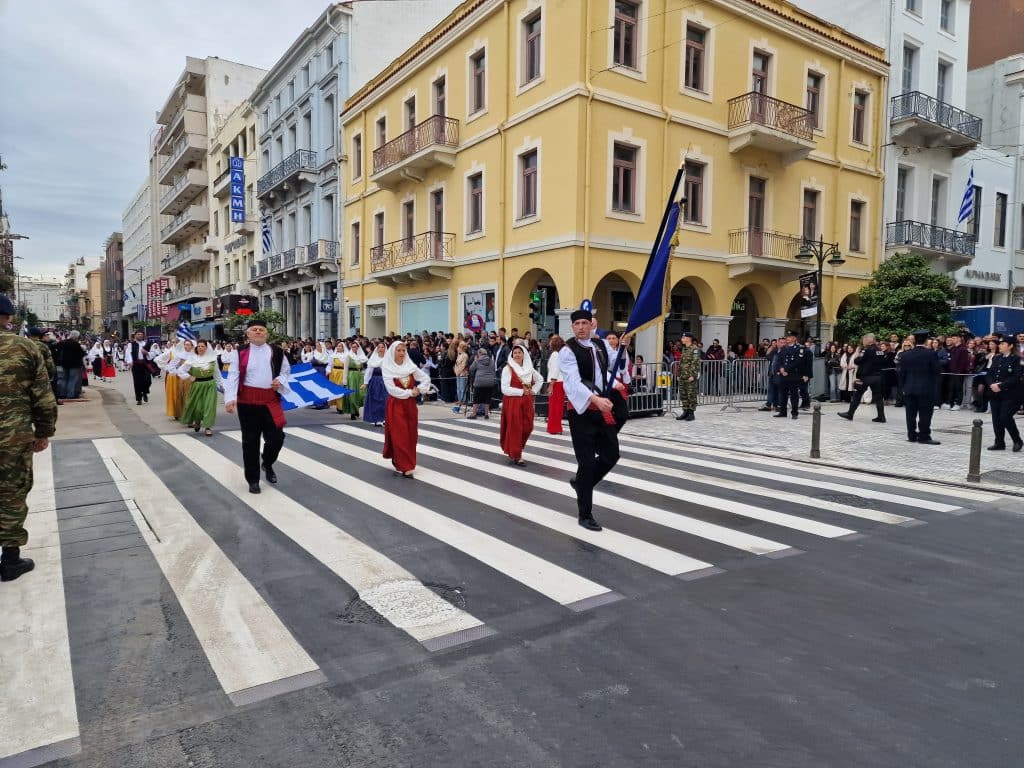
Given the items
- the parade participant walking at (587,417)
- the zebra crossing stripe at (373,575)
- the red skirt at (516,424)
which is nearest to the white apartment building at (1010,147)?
the red skirt at (516,424)

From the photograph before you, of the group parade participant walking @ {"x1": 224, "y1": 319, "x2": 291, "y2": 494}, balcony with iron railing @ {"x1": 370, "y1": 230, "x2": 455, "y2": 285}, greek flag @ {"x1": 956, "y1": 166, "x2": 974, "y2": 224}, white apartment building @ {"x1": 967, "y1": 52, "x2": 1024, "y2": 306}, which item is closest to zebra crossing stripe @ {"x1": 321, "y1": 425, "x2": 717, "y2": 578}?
parade participant walking @ {"x1": 224, "y1": 319, "x2": 291, "y2": 494}

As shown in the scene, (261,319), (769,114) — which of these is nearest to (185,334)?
(261,319)

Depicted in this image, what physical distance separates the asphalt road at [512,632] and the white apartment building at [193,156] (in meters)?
49.2

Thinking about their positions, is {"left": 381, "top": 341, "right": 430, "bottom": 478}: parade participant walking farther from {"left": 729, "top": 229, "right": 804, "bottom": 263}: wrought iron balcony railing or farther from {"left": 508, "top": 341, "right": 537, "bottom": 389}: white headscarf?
{"left": 729, "top": 229, "right": 804, "bottom": 263}: wrought iron balcony railing

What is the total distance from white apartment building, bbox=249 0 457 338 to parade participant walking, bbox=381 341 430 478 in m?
23.9

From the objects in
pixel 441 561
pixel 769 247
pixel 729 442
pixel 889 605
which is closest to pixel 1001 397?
pixel 729 442

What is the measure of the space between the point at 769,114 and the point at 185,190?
1824 inches

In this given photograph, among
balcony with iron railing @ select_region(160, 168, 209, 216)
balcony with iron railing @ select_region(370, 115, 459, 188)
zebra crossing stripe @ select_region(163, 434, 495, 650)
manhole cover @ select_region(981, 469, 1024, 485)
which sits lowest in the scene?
zebra crossing stripe @ select_region(163, 434, 495, 650)

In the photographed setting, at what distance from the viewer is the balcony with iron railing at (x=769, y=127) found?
67.8ft

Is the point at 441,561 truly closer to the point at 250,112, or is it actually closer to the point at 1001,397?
the point at 1001,397

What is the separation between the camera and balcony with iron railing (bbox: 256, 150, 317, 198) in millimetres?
33188

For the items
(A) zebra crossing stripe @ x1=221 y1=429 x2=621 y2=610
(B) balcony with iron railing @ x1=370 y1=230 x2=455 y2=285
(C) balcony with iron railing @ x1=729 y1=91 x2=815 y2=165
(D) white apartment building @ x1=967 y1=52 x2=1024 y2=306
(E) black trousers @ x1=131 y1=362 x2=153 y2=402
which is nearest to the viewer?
(A) zebra crossing stripe @ x1=221 y1=429 x2=621 y2=610

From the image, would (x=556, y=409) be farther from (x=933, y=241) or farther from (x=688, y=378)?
(x=933, y=241)

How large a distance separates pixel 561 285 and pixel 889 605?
1476cm
